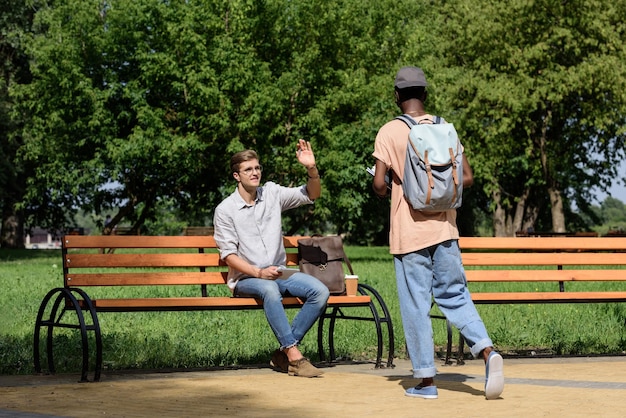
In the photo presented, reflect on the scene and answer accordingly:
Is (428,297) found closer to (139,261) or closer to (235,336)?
(139,261)

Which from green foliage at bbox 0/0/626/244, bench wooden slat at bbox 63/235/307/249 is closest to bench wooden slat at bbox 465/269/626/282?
bench wooden slat at bbox 63/235/307/249

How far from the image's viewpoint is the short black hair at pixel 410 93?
6695 millimetres

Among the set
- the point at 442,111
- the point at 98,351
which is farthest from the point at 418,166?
the point at 442,111

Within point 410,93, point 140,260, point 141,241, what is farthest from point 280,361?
point 410,93

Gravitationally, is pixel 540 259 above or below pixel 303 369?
above

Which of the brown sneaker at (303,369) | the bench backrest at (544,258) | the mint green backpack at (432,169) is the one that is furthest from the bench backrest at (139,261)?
the mint green backpack at (432,169)

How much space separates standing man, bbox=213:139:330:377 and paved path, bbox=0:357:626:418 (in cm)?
44

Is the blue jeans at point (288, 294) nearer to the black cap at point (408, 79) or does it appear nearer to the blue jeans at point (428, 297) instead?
the blue jeans at point (428, 297)

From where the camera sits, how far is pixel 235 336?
408 inches

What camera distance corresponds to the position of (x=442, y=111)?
34594mm

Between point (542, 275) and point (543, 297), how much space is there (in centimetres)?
47

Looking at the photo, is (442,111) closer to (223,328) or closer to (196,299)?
(223,328)

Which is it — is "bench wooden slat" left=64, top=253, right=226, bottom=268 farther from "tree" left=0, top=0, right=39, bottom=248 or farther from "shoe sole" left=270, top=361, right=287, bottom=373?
"tree" left=0, top=0, right=39, bottom=248

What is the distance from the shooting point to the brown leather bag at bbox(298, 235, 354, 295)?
8406mm
